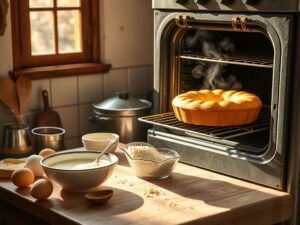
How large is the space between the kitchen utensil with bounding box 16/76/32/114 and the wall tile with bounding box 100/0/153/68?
39 cm

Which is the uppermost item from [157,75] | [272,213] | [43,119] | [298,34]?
[298,34]

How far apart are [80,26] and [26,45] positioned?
26 cm

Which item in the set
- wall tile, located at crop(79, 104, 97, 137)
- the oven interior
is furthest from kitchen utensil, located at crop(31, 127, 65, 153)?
the oven interior

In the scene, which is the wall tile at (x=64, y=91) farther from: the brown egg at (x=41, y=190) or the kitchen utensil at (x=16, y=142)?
the brown egg at (x=41, y=190)

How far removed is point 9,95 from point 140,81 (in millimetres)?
645

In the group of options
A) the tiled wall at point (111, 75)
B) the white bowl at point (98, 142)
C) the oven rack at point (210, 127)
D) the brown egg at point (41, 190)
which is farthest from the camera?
the tiled wall at point (111, 75)

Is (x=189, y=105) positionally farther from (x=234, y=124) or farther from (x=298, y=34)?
(x=298, y=34)

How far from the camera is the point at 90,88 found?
2467 mm

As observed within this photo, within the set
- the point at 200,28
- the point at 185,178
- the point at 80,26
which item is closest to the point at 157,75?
the point at 200,28

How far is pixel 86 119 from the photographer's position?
2.48 metres

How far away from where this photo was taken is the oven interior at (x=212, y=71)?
1953 mm

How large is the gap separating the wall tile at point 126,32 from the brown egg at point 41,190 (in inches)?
37.0

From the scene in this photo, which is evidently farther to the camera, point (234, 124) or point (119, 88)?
point (119, 88)

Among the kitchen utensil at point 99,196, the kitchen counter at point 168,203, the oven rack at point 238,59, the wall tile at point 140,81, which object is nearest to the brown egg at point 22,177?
the kitchen counter at point 168,203
